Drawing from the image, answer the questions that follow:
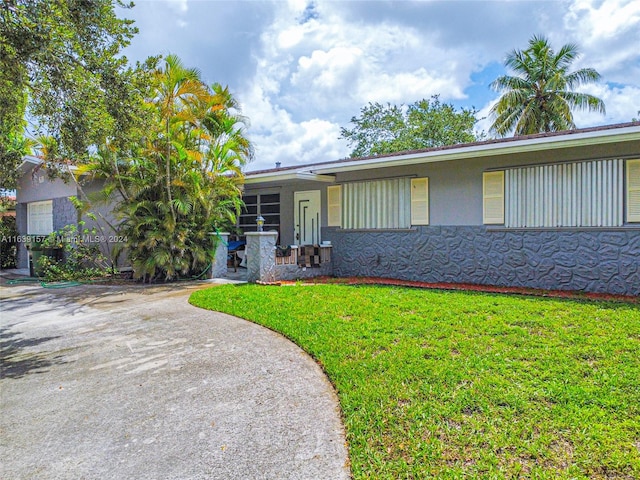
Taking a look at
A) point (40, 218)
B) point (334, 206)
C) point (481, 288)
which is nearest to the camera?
point (481, 288)

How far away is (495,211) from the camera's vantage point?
10.2m

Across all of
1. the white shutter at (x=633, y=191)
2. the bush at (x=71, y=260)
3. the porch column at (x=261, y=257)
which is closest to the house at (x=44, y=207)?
the bush at (x=71, y=260)

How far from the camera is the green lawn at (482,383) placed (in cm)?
311

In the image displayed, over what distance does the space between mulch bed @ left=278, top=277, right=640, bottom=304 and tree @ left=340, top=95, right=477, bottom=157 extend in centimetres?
1933

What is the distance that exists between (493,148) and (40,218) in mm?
16181

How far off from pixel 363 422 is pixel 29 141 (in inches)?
591

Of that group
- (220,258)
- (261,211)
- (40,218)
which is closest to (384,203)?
(220,258)

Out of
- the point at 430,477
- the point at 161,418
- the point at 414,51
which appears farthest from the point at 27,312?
the point at 414,51

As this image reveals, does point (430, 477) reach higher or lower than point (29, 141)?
lower

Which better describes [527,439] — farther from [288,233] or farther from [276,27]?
[288,233]

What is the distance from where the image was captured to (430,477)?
2.94 meters

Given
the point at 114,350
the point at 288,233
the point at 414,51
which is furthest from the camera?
the point at 288,233

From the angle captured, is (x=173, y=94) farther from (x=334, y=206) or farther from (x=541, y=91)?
(x=541, y=91)

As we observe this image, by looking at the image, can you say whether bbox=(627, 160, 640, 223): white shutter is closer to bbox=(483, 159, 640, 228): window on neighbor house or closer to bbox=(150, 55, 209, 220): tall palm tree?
bbox=(483, 159, 640, 228): window on neighbor house
